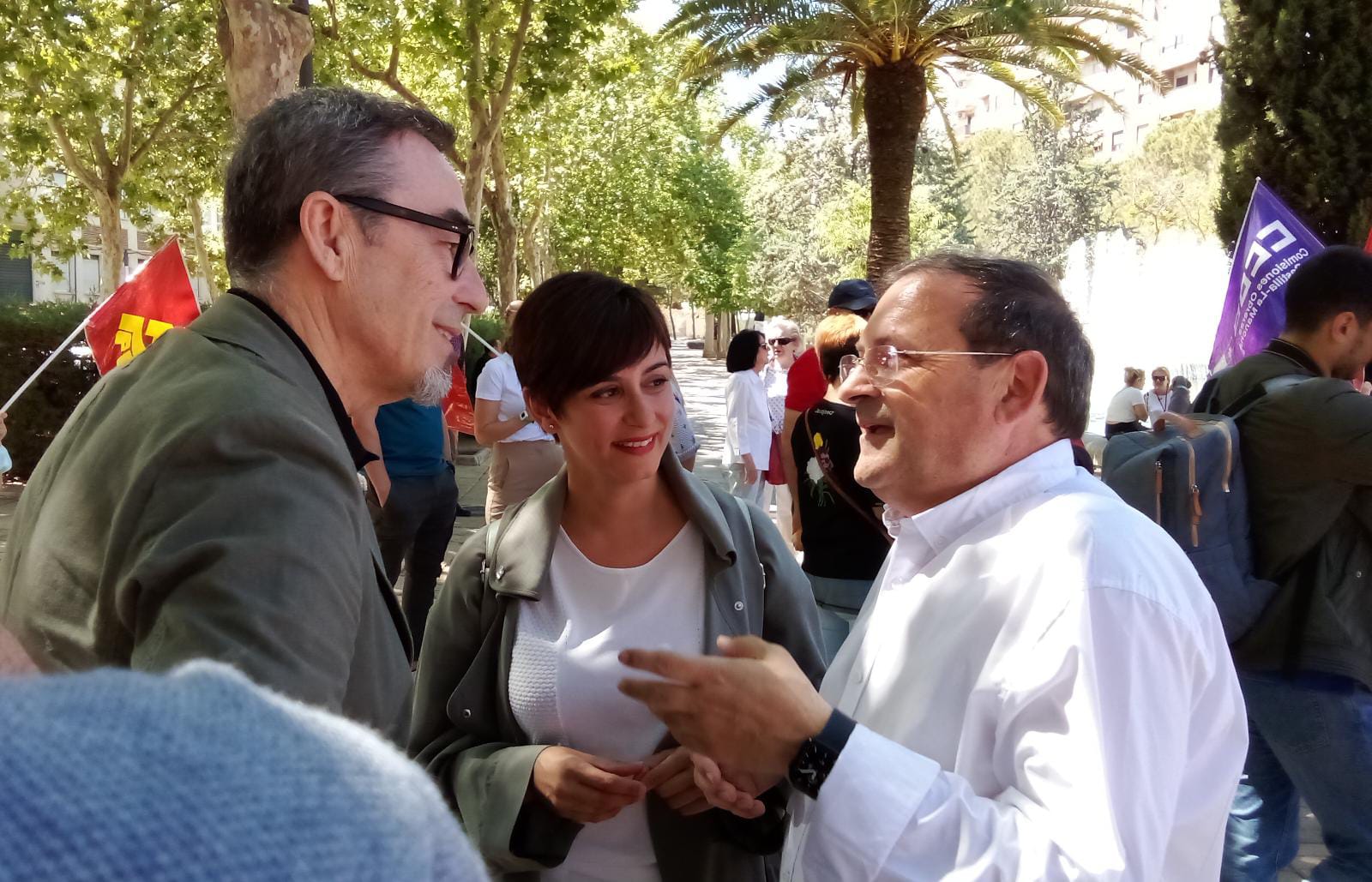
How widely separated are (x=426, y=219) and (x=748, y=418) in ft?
21.4

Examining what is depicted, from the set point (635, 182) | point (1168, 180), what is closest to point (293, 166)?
point (635, 182)

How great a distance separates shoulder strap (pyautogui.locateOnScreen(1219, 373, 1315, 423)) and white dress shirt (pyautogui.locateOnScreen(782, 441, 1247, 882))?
1.86 m

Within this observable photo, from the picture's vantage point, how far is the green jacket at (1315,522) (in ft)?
9.80

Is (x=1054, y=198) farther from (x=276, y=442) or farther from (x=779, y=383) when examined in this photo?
(x=276, y=442)

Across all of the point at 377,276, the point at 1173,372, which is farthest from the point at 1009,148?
the point at 377,276

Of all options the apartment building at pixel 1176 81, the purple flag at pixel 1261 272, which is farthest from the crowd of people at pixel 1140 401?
the apartment building at pixel 1176 81

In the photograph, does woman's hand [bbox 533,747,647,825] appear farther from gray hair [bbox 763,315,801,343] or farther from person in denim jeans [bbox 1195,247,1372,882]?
gray hair [bbox 763,315,801,343]

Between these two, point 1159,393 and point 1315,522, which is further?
point 1159,393

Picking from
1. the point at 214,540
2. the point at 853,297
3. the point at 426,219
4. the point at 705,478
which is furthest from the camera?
the point at 705,478

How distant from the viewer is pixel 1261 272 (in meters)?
5.67

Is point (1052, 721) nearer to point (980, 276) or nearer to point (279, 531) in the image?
point (980, 276)

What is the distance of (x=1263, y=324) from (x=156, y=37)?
647 inches

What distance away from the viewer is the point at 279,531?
4.38 feet

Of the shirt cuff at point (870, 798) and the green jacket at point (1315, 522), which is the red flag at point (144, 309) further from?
the shirt cuff at point (870, 798)
